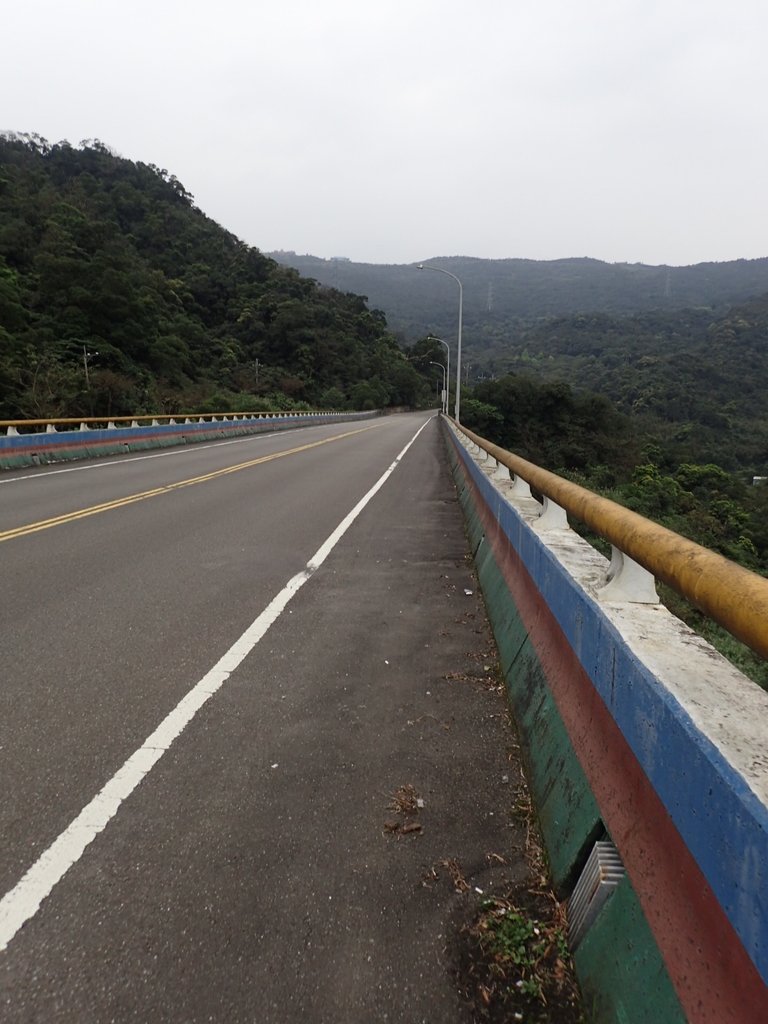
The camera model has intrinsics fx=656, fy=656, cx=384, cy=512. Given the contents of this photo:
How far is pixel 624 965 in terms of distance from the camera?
1854 millimetres

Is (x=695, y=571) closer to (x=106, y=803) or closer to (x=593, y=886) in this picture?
(x=593, y=886)

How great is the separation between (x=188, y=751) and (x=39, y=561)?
15.8ft

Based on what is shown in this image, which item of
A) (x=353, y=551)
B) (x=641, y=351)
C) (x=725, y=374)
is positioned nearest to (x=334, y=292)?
(x=641, y=351)

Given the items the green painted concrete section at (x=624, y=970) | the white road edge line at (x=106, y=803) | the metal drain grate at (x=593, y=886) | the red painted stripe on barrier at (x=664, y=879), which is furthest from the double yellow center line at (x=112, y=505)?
the green painted concrete section at (x=624, y=970)

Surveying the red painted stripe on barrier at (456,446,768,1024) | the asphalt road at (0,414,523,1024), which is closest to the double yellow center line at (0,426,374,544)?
the asphalt road at (0,414,523,1024)

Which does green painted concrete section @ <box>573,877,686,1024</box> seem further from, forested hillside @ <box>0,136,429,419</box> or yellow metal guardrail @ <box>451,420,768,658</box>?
forested hillside @ <box>0,136,429,419</box>

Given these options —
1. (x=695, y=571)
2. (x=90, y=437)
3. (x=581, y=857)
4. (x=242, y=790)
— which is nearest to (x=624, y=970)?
(x=581, y=857)

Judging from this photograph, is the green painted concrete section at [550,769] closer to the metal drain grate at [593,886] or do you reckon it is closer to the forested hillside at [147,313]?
the metal drain grate at [593,886]

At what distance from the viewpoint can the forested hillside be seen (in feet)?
161

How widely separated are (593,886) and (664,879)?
472 millimetres

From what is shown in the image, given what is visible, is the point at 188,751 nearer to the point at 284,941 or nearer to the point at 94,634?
the point at 284,941

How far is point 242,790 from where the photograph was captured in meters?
3.23

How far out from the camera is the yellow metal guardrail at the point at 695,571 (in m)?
1.56

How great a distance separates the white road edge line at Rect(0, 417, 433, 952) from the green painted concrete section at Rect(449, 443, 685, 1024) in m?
1.94
